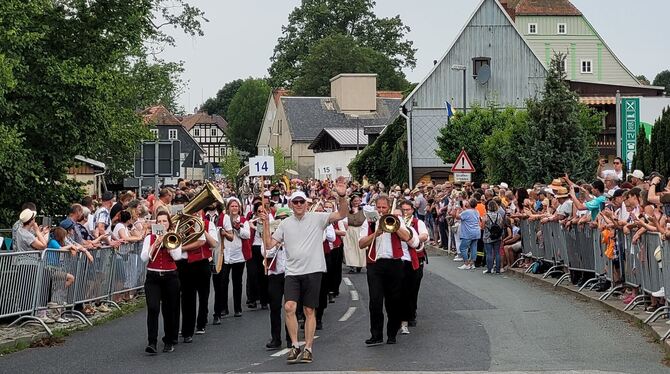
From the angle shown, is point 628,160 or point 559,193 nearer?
point 559,193

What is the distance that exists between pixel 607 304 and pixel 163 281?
277 inches

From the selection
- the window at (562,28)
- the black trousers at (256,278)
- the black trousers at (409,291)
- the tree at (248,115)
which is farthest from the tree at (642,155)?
the tree at (248,115)

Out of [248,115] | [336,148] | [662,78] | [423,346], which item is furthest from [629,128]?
[662,78]

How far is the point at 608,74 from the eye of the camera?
96.4m

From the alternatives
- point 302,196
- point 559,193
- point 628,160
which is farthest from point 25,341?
point 628,160

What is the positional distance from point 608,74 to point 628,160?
194ft

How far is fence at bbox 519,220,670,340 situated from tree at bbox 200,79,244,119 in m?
137

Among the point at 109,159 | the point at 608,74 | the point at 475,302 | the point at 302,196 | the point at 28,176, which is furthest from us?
the point at 608,74

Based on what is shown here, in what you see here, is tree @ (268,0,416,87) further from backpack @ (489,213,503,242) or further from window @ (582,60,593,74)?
backpack @ (489,213,503,242)

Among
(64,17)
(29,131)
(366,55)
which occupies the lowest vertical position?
(29,131)

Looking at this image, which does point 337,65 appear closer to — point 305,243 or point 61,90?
point 61,90

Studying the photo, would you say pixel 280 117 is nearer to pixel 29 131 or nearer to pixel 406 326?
pixel 29 131

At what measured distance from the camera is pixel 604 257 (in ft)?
63.5

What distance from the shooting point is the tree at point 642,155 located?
34.2m
